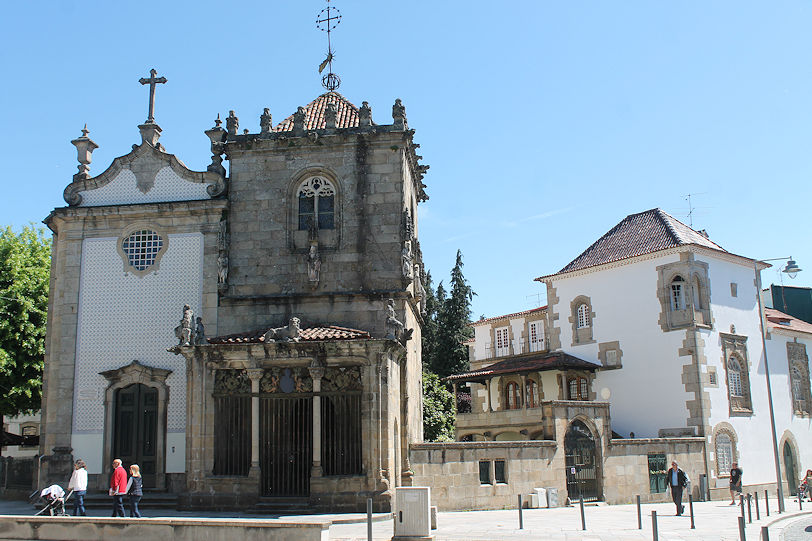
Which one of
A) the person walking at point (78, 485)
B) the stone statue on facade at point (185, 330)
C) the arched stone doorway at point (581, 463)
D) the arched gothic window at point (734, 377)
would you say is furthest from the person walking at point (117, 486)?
the arched gothic window at point (734, 377)

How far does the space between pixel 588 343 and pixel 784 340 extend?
9.62 metres

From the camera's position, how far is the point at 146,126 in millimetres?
23375

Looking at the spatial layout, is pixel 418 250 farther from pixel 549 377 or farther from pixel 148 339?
pixel 549 377

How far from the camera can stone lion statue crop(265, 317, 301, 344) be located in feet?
61.8

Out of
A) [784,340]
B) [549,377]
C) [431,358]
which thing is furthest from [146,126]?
[431,358]

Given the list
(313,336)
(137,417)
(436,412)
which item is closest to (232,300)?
(313,336)

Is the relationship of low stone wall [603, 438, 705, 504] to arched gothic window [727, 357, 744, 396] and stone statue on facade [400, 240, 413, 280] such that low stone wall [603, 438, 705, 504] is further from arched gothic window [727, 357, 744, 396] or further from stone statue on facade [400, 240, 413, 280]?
stone statue on facade [400, 240, 413, 280]

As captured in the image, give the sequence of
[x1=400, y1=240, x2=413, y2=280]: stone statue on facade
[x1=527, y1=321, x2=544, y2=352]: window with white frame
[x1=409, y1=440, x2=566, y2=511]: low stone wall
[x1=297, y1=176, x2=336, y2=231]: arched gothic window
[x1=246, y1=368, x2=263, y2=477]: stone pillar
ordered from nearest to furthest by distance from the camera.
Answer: [x1=246, y1=368, x2=263, y2=477]: stone pillar, [x1=409, y1=440, x2=566, y2=511]: low stone wall, [x1=400, y1=240, x2=413, y2=280]: stone statue on facade, [x1=297, y1=176, x2=336, y2=231]: arched gothic window, [x1=527, y1=321, x2=544, y2=352]: window with white frame

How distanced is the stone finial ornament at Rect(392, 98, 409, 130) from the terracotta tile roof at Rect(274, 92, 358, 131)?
122 centimetres

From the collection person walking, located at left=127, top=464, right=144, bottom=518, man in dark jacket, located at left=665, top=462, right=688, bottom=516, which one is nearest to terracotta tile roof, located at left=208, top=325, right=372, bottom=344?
person walking, located at left=127, top=464, right=144, bottom=518

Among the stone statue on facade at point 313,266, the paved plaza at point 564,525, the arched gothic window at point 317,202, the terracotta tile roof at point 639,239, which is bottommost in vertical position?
the paved plaza at point 564,525

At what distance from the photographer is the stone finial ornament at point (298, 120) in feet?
73.1

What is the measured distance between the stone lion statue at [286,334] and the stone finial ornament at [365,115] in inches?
250

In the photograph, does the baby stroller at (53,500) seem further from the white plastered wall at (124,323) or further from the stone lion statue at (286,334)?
the stone lion statue at (286,334)
